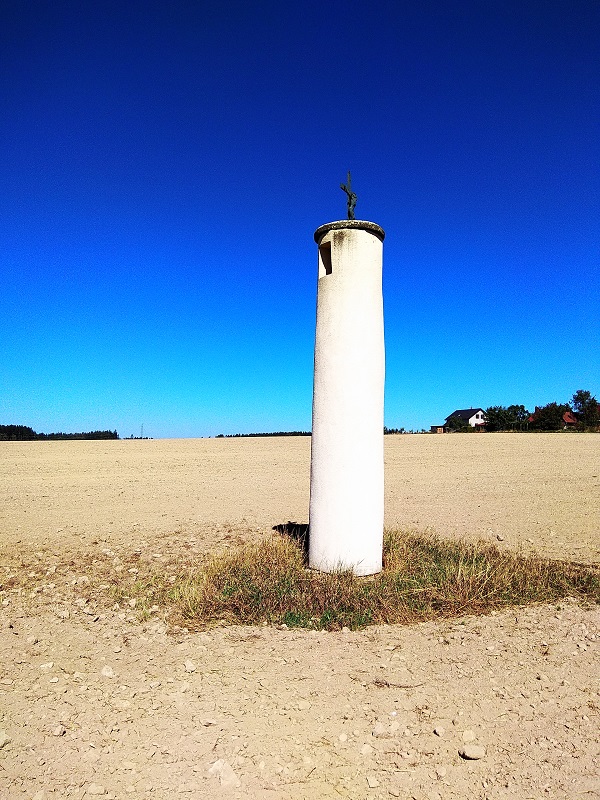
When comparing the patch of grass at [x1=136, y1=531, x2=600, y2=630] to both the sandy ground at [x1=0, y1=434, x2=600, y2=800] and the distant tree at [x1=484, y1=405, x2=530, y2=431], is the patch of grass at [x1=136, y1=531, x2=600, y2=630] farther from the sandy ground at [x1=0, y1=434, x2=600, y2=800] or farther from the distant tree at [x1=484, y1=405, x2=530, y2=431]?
the distant tree at [x1=484, y1=405, x2=530, y2=431]

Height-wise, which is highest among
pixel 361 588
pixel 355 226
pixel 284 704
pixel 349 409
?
pixel 355 226

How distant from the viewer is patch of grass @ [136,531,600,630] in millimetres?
5371

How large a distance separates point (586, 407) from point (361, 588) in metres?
73.6

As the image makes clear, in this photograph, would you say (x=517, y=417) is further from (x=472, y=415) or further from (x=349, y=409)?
(x=349, y=409)

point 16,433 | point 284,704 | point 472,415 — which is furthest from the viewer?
point 472,415

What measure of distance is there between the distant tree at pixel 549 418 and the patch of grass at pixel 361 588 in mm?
58540

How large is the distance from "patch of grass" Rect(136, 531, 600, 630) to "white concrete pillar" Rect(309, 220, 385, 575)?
1.63 feet

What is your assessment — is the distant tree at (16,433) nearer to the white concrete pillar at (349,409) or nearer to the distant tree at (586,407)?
the white concrete pillar at (349,409)

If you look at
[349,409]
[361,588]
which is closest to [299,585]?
[361,588]

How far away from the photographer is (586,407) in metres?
68.8

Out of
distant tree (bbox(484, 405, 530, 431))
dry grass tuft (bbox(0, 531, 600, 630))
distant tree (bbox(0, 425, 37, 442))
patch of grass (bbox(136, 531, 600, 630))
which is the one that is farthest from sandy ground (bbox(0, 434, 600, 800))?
distant tree (bbox(484, 405, 530, 431))

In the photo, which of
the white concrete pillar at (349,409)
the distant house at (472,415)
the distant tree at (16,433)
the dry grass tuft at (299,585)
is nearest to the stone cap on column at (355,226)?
the white concrete pillar at (349,409)

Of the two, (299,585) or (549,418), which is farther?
(549,418)

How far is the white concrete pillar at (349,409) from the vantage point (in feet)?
21.6
